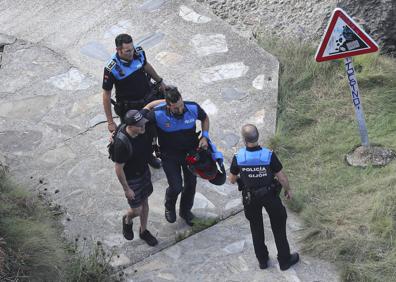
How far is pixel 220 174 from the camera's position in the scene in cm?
707

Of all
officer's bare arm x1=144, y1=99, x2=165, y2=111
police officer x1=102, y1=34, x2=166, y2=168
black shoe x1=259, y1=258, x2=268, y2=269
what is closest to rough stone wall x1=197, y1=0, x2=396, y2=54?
police officer x1=102, y1=34, x2=166, y2=168

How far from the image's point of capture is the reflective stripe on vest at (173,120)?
22.2 ft

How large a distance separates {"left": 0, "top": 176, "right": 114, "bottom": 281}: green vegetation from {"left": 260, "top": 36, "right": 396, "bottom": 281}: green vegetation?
6.72 ft

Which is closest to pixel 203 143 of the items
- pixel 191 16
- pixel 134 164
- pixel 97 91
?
pixel 134 164

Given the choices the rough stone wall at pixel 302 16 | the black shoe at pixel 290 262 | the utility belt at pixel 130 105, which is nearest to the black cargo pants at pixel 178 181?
the utility belt at pixel 130 105

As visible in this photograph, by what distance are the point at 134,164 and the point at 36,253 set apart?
1156mm

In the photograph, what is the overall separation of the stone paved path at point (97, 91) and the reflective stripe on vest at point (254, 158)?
3.75ft

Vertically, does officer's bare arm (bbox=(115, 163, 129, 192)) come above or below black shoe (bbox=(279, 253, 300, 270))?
above

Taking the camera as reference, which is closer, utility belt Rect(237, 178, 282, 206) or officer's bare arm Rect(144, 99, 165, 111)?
utility belt Rect(237, 178, 282, 206)

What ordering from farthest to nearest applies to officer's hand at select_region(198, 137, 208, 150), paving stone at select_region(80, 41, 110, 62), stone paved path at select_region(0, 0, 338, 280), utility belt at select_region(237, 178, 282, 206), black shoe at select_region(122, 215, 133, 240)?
paving stone at select_region(80, 41, 110, 62) < stone paved path at select_region(0, 0, 338, 280) < black shoe at select_region(122, 215, 133, 240) < officer's hand at select_region(198, 137, 208, 150) < utility belt at select_region(237, 178, 282, 206)

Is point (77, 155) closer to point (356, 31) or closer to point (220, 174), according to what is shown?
point (220, 174)

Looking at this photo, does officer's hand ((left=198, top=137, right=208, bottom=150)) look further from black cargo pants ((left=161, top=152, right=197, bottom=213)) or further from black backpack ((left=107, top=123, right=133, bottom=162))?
black backpack ((left=107, top=123, right=133, bottom=162))

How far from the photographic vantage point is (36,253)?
253 inches

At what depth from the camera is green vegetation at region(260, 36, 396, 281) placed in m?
6.73
